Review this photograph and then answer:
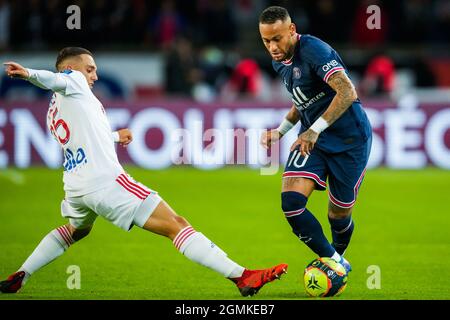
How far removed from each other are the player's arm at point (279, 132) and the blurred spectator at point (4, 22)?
12652 mm

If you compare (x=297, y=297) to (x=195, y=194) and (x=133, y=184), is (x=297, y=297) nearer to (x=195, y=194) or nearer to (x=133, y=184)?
(x=133, y=184)

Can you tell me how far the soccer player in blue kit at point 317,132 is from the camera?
7328mm

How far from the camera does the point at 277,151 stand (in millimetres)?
16297

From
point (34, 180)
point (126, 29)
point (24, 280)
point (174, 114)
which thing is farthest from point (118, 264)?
point (126, 29)

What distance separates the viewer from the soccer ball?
7332 mm

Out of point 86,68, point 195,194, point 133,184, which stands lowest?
point 195,194

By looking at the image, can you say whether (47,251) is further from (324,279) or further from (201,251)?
(324,279)

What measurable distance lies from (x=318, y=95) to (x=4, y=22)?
13497 mm

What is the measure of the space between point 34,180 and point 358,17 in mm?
7948

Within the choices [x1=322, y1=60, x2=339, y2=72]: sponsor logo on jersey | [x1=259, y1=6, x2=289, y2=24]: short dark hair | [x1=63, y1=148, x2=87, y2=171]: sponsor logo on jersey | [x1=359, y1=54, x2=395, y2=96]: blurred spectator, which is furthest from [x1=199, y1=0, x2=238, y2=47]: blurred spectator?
[x1=63, y1=148, x2=87, y2=171]: sponsor logo on jersey

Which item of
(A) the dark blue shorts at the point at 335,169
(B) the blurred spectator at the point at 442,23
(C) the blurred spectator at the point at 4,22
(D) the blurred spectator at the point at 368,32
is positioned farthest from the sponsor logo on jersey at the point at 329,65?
(C) the blurred spectator at the point at 4,22

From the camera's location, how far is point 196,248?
22.9ft

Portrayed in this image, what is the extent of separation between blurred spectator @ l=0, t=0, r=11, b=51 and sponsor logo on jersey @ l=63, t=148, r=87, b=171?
43.5ft

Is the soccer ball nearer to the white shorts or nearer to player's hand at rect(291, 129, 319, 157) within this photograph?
player's hand at rect(291, 129, 319, 157)
